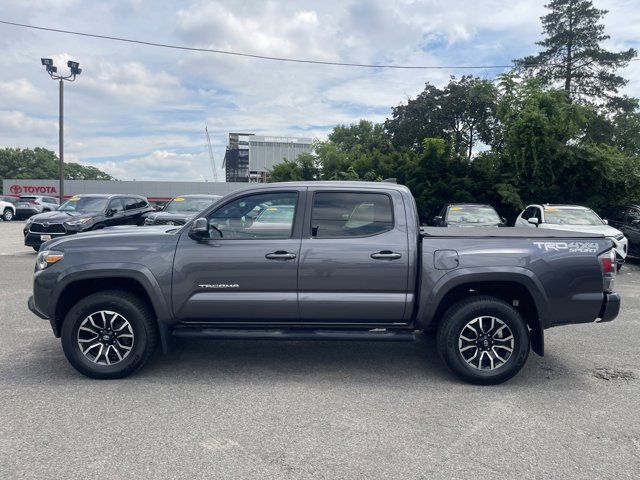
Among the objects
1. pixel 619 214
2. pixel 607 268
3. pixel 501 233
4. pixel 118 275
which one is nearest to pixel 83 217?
pixel 118 275

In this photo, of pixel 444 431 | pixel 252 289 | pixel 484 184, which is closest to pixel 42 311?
pixel 252 289

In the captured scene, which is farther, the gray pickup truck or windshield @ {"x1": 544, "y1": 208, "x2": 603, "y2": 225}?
windshield @ {"x1": 544, "y1": 208, "x2": 603, "y2": 225}

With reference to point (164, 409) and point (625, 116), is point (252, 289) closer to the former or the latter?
point (164, 409)

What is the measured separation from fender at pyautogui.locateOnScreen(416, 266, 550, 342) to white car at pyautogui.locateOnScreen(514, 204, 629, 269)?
7.58m

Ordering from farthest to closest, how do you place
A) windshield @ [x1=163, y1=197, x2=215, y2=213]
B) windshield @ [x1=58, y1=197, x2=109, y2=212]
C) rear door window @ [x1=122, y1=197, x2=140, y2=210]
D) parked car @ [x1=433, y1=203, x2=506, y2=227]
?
1. rear door window @ [x1=122, y1=197, x2=140, y2=210]
2. windshield @ [x1=163, y1=197, x2=215, y2=213]
3. windshield @ [x1=58, y1=197, x2=109, y2=212]
4. parked car @ [x1=433, y1=203, x2=506, y2=227]

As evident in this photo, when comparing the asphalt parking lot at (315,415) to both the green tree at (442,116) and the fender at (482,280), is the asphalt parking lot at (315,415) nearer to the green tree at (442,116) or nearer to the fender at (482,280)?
the fender at (482,280)

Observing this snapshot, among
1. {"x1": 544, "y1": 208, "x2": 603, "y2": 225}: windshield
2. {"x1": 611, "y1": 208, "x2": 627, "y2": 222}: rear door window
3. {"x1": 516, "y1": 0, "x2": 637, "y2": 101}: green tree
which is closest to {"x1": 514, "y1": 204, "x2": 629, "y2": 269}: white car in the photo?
{"x1": 544, "y1": 208, "x2": 603, "y2": 225}: windshield

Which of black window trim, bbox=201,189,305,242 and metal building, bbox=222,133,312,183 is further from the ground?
metal building, bbox=222,133,312,183

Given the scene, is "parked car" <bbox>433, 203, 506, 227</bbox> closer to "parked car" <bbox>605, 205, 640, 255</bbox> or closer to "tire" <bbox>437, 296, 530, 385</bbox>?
"parked car" <bbox>605, 205, 640, 255</bbox>

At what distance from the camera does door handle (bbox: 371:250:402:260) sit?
4375 mm

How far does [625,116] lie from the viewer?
118 feet

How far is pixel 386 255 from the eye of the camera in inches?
173

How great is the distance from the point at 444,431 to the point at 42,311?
3.62m

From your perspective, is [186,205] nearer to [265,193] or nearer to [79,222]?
[79,222]
